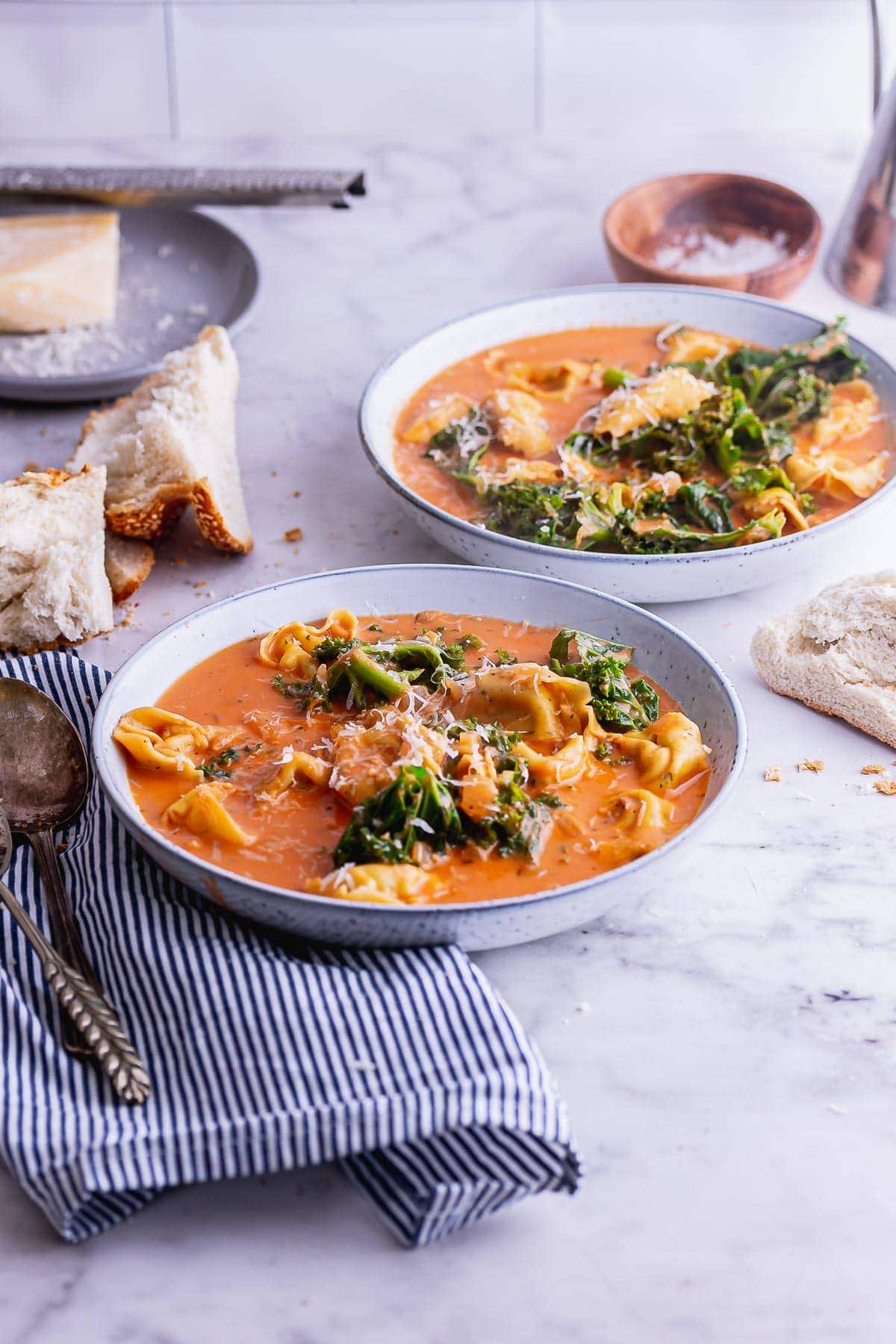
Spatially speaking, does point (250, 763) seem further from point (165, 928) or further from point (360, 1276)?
→ point (360, 1276)

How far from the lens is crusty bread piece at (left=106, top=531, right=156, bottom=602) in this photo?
12.8ft

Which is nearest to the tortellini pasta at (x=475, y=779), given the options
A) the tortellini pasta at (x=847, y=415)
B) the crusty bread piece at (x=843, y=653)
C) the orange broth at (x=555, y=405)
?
the crusty bread piece at (x=843, y=653)

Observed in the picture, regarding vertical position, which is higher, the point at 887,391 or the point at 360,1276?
the point at 887,391

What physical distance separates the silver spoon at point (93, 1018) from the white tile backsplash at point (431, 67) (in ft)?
18.3

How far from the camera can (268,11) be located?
7.22m

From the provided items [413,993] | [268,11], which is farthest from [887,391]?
[268,11]

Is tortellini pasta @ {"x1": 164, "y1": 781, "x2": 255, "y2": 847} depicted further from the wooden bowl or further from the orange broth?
the wooden bowl

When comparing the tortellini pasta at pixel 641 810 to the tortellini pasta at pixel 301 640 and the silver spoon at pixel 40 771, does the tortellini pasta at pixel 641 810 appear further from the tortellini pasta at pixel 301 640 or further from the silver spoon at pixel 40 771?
the silver spoon at pixel 40 771

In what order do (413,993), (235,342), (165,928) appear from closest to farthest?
(413,993), (165,928), (235,342)

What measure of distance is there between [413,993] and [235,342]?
347cm

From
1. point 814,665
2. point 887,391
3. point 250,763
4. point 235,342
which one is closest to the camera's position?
point 250,763

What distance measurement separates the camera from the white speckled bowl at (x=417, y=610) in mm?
2475

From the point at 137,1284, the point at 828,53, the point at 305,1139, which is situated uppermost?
the point at 828,53

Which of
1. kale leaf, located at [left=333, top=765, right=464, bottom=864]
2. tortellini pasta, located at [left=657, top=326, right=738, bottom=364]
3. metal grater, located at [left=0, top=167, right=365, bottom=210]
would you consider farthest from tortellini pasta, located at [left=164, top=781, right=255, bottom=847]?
metal grater, located at [left=0, top=167, right=365, bottom=210]
